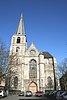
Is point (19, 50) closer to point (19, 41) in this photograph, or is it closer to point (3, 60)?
point (19, 41)

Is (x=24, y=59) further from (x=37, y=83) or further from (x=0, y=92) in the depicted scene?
(x=0, y=92)

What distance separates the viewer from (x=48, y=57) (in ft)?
248

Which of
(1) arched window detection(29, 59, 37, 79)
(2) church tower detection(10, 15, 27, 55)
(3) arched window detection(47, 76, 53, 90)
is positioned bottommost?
(3) arched window detection(47, 76, 53, 90)

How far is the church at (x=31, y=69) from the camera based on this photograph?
68000 millimetres

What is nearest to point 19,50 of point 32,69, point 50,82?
point 32,69

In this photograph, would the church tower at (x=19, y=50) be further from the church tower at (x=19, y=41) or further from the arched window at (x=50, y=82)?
the arched window at (x=50, y=82)

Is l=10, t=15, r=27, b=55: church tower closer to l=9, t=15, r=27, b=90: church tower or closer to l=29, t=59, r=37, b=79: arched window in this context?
l=9, t=15, r=27, b=90: church tower

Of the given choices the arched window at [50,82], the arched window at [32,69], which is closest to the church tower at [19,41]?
the arched window at [32,69]

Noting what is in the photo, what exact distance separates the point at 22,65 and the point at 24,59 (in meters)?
2.61

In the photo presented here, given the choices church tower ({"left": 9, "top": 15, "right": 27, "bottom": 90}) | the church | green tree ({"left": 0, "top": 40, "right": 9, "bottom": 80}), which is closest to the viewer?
green tree ({"left": 0, "top": 40, "right": 9, "bottom": 80})

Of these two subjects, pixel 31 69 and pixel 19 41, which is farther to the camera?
pixel 19 41

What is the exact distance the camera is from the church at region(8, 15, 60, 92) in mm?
68000

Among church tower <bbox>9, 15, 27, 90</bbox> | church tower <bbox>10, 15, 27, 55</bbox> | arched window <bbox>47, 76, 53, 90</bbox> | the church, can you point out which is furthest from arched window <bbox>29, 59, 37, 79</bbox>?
arched window <bbox>47, 76, 53, 90</bbox>

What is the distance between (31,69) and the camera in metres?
70.1
